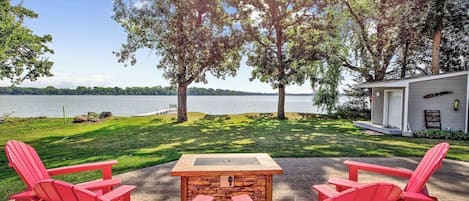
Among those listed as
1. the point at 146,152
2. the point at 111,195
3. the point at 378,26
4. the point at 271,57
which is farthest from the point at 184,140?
the point at 378,26

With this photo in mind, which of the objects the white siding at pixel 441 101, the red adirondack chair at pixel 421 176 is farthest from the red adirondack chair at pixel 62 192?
the white siding at pixel 441 101

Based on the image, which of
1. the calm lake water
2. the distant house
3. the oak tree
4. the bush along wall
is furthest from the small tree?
the bush along wall

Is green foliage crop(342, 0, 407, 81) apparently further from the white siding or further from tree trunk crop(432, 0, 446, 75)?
the white siding

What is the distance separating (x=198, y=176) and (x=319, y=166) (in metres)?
3.25

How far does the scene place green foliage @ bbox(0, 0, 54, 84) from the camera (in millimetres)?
12426

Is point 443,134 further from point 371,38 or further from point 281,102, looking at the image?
point 281,102

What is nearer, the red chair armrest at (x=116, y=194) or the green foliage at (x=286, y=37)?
the red chair armrest at (x=116, y=194)

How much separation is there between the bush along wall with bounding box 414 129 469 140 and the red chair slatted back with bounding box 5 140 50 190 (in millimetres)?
11112

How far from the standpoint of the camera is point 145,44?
15203mm

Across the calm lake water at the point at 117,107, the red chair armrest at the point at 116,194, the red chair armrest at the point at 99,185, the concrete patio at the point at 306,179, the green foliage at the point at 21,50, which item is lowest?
the calm lake water at the point at 117,107

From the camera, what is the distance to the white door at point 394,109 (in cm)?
1112

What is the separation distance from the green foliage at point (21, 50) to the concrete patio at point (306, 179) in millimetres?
11308

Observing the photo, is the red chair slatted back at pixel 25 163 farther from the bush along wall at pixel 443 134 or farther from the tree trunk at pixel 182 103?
the tree trunk at pixel 182 103

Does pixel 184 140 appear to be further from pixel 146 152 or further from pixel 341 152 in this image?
pixel 341 152
